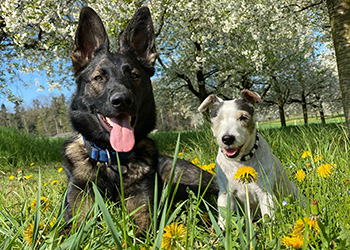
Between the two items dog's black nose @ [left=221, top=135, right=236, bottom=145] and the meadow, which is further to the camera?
dog's black nose @ [left=221, top=135, right=236, bottom=145]

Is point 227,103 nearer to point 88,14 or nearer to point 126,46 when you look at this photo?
point 126,46

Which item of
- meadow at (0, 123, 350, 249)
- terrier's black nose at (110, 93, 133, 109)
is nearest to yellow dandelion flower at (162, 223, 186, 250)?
meadow at (0, 123, 350, 249)

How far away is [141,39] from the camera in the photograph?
9.57 feet

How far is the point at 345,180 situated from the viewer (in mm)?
2146

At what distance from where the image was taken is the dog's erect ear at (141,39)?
109 inches

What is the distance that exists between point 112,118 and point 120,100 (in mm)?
261

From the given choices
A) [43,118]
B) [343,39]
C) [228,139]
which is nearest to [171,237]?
[228,139]

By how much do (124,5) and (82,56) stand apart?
247 inches

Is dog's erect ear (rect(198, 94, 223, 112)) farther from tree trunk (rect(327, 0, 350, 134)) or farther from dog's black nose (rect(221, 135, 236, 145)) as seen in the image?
tree trunk (rect(327, 0, 350, 134))

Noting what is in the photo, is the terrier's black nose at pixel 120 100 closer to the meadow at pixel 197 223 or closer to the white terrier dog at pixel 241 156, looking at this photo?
the meadow at pixel 197 223

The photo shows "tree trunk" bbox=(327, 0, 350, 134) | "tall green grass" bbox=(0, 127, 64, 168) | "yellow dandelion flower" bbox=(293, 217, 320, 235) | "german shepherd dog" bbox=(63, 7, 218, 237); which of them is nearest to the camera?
"yellow dandelion flower" bbox=(293, 217, 320, 235)

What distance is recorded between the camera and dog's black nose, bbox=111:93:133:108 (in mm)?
2189

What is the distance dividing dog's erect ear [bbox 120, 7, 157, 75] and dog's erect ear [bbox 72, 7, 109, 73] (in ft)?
0.70

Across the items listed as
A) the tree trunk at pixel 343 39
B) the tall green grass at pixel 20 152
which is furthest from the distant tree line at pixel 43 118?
the tree trunk at pixel 343 39
